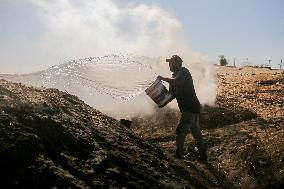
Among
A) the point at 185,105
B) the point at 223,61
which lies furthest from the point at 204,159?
the point at 223,61

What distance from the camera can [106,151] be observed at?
5.29 m

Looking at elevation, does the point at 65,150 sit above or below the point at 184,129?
below

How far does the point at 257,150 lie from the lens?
6695mm

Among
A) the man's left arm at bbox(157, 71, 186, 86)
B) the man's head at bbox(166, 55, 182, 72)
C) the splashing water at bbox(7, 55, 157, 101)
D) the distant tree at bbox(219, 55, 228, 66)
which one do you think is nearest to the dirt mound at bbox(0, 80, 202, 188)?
the man's left arm at bbox(157, 71, 186, 86)

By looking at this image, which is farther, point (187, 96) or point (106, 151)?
point (187, 96)

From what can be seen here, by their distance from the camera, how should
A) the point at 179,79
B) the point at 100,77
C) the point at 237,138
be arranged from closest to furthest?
the point at 179,79 < the point at 237,138 < the point at 100,77

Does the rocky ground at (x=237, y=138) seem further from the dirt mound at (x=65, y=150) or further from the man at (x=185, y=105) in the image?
the dirt mound at (x=65, y=150)

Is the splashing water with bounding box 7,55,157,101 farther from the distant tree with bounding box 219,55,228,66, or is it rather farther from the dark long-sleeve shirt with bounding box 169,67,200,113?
the distant tree with bounding box 219,55,228,66

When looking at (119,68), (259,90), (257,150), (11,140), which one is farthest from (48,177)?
(259,90)

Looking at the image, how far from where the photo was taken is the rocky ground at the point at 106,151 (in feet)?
14.3

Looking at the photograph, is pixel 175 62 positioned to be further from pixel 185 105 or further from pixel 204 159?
pixel 204 159

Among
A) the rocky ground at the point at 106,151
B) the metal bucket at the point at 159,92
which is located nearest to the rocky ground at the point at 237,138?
the rocky ground at the point at 106,151

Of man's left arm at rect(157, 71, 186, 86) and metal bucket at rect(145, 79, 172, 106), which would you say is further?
metal bucket at rect(145, 79, 172, 106)

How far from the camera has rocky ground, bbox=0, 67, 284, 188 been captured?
4.35m
